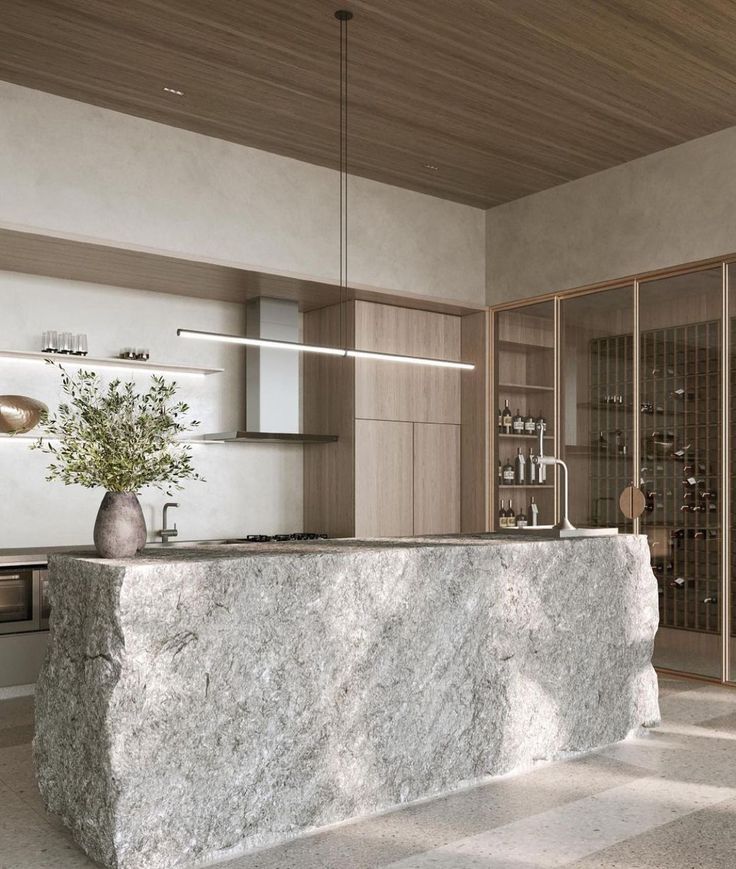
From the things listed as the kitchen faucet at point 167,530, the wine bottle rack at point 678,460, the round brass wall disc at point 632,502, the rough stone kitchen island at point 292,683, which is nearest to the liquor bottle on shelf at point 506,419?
the wine bottle rack at point 678,460

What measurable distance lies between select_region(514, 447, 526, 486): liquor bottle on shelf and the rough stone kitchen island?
2546 millimetres

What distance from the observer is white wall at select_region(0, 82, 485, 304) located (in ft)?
15.2

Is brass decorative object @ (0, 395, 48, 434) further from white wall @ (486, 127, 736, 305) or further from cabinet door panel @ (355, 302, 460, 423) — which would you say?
white wall @ (486, 127, 736, 305)

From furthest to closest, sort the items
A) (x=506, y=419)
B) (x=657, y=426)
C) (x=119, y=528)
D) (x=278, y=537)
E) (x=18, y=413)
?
(x=506, y=419) → (x=278, y=537) → (x=657, y=426) → (x=18, y=413) → (x=119, y=528)

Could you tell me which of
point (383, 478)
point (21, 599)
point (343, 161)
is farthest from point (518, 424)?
point (21, 599)

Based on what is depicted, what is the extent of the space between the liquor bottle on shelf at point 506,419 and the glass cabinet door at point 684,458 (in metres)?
1.10

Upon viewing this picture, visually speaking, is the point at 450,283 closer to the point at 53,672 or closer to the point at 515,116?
the point at 515,116

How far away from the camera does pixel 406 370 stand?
6.38 m

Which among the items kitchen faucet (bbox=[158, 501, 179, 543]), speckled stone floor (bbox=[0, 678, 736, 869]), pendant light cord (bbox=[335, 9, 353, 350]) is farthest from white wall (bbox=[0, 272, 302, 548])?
speckled stone floor (bbox=[0, 678, 736, 869])

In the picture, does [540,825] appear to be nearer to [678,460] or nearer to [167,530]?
[678,460]

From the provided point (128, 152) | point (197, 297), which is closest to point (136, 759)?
point (128, 152)

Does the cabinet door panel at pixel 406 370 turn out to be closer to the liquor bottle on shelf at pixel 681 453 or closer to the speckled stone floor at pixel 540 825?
the liquor bottle on shelf at pixel 681 453

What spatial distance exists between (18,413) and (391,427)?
8.23 ft

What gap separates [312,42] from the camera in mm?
4176
